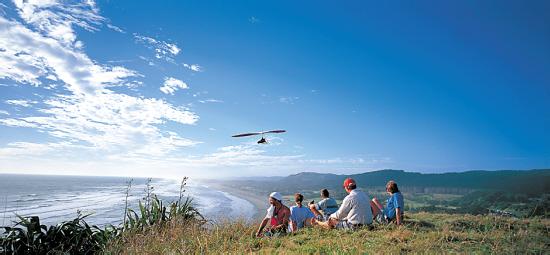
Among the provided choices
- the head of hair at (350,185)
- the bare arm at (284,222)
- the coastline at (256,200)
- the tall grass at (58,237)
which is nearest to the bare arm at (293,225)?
the bare arm at (284,222)

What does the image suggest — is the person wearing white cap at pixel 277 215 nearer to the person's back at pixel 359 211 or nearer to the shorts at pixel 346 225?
the shorts at pixel 346 225

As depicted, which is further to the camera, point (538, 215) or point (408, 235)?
point (538, 215)

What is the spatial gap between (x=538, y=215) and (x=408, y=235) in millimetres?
7861

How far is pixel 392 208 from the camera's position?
29.3 ft

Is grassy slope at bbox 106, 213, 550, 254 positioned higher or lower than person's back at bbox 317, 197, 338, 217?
lower

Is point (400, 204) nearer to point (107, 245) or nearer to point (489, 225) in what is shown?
point (489, 225)

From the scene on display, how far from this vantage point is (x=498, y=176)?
10106 cm

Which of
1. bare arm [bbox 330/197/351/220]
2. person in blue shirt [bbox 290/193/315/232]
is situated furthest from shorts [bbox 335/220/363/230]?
person in blue shirt [bbox 290/193/315/232]

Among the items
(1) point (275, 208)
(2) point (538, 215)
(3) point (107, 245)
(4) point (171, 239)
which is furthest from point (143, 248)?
(2) point (538, 215)

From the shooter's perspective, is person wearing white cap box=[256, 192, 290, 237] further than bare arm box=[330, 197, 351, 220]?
Yes

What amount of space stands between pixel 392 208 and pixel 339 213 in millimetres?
2029

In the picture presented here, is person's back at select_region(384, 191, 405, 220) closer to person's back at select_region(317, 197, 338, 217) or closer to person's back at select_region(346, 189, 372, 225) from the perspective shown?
person's back at select_region(346, 189, 372, 225)

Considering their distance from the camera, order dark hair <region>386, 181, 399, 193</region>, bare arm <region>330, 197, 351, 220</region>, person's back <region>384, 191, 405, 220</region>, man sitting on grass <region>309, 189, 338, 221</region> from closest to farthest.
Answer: bare arm <region>330, 197, 351, 220</region>
person's back <region>384, 191, 405, 220</region>
dark hair <region>386, 181, 399, 193</region>
man sitting on grass <region>309, 189, 338, 221</region>

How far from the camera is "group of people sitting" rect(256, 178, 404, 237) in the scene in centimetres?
758
